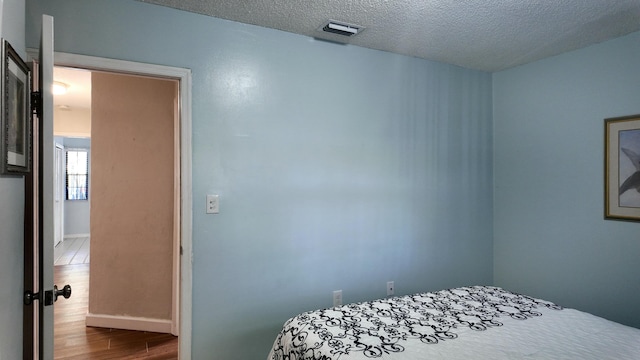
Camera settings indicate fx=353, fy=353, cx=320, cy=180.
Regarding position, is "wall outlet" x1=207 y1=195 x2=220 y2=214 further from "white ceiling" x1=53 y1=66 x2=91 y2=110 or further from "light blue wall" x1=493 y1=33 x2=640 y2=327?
"light blue wall" x1=493 y1=33 x2=640 y2=327

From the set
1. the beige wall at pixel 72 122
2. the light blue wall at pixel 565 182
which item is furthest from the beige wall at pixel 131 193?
the light blue wall at pixel 565 182

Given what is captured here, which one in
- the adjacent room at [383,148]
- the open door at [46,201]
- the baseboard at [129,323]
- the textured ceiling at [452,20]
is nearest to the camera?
the open door at [46,201]

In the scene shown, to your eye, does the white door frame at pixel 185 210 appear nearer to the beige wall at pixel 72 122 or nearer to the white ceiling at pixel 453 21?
the white ceiling at pixel 453 21

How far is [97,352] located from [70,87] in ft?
10.9

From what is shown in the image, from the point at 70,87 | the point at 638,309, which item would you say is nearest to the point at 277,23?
the point at 638,309

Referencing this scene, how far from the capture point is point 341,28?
94.3 inches

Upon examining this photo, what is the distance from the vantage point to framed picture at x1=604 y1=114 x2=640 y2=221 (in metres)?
2.45

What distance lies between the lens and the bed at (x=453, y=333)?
1444mm

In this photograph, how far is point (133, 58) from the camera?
2.07m

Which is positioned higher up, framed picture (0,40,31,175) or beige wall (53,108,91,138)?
beige wall (53,108,91,138)

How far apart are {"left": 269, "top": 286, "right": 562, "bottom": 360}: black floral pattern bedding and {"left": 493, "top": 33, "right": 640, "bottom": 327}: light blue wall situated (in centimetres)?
99

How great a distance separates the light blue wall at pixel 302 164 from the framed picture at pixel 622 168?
0.98m

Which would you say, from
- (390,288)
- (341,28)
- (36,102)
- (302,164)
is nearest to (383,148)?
(302,164)

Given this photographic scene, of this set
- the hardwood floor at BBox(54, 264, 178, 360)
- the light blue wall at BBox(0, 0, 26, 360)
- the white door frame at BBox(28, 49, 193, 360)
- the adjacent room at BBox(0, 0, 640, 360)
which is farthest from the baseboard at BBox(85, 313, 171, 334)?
the light blue wall at BBox(0, 0, 26, 360)
